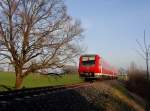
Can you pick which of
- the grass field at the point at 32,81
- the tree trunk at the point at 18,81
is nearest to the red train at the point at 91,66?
the grass field at the point at 32,81

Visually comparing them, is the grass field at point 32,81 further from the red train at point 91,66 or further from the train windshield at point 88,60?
the train windshield at point 88,60

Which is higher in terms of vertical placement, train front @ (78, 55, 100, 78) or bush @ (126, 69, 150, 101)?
train front @ (78, 55, 100, 78)

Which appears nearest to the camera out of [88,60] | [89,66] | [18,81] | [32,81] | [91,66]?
[18,81]

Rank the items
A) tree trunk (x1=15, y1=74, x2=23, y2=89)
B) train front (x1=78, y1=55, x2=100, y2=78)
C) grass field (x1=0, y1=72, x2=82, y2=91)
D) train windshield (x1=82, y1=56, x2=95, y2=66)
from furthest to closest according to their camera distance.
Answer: train windshield (x1=82, y1=56, x2=95, y2=66) < train front (x1=78, y1=55, x2=100, y2=78) < grass field (x1=0, y1=72, x2=82, y2=91) < tree trunk (x1=15, y1=74, x2=23, y2=89)

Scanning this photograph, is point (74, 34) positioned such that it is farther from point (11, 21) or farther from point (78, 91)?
point (78, 91)

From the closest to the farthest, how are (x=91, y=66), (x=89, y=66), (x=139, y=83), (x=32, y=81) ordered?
(x=91, y=66), (x=89, y=66), (x=139, y=83), (x=32, y=81)

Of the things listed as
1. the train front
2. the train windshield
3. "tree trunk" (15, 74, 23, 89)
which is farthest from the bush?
"tree trunk" (15, 74, 23, 89)

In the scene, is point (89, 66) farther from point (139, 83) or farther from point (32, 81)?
point (32, 81)

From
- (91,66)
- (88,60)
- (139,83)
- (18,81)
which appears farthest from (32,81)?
(18,81)

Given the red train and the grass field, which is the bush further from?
the grass field

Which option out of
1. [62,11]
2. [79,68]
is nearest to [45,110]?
[62,11]

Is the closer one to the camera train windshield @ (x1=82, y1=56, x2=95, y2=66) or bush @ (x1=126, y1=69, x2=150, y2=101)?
bush @ (x1=126, y1=69, x2=150, y2=101)

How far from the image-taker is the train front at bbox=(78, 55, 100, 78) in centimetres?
3978

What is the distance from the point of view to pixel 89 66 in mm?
40219
